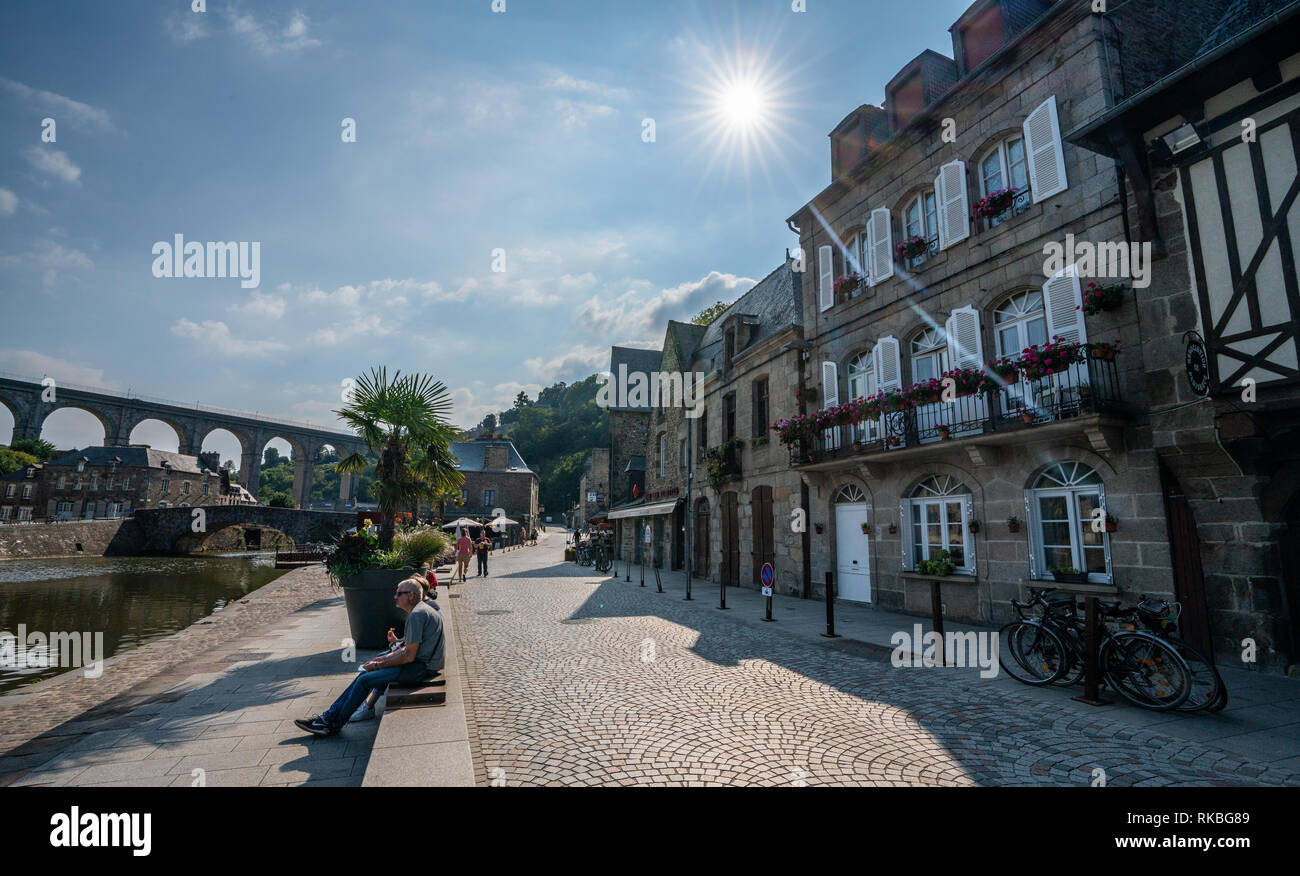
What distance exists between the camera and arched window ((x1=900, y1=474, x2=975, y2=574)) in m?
10.8

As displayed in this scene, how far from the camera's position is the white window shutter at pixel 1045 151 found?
31.2 ft

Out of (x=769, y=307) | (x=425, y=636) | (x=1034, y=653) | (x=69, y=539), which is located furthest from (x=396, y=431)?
(x=69, y=539)

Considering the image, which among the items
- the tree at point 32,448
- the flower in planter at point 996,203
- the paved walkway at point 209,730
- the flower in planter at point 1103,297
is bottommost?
the paved walkway at point 209,730

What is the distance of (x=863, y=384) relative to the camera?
13703 mm

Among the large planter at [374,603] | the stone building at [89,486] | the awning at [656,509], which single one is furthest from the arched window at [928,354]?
the stone building at [89,486]

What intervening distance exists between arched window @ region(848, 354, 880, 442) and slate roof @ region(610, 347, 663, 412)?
26.1 metres

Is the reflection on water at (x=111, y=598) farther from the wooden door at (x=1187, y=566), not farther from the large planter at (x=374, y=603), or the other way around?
the wooden door at (x=1187, y=566)

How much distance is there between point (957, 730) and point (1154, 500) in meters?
5.26

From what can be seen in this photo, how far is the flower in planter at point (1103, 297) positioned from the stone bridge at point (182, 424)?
51.9 m

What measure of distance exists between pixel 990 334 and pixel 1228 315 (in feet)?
12.2

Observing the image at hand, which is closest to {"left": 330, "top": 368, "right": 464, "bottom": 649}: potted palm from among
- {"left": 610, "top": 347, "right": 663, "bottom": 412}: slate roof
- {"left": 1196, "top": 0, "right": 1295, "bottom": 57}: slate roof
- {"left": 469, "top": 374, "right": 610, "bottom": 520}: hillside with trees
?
{"left": 1196, "top": 0, "right": 1295, "bottom": 57}: slate roof
